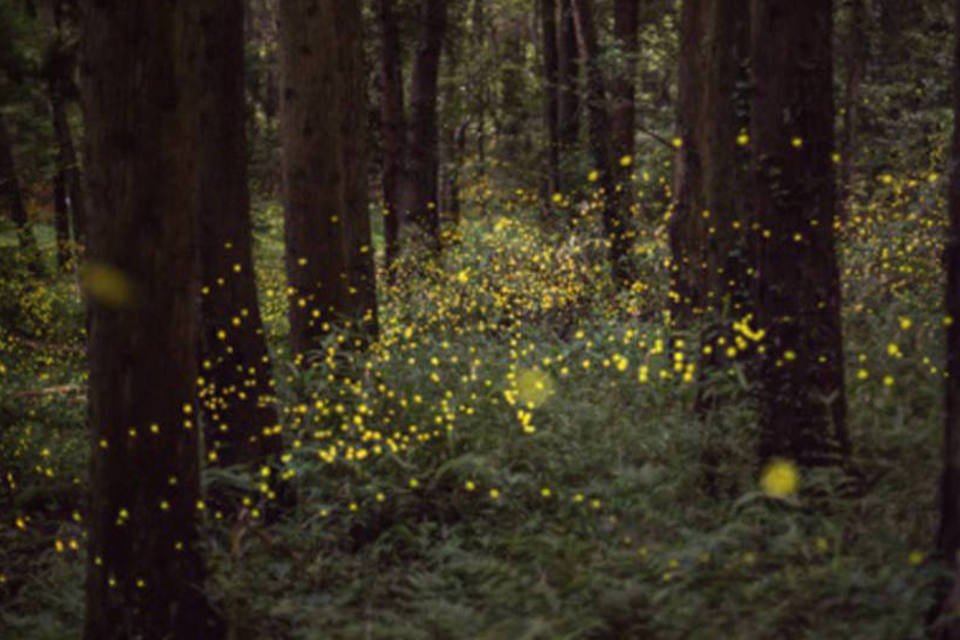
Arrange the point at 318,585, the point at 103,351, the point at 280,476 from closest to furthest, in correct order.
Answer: the point at 103,351 → the point at 318,585 → the point at 280,476

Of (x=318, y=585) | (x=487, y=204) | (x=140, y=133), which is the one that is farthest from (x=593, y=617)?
(x=487, y=204)

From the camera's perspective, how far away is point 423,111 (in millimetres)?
18344

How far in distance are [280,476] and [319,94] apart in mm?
4316

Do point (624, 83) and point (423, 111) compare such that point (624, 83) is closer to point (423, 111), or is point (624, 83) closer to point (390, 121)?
point (423, 111)

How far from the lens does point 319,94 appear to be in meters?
9.60

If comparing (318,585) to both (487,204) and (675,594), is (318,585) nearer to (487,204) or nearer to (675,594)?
(675,594)

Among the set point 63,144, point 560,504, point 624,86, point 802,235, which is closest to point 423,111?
point 624,86

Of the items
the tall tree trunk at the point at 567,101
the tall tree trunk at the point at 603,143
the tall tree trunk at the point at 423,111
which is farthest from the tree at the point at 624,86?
the tall tree trunk at the point at 423,111

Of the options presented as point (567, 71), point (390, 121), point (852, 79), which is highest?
point (567, 71)

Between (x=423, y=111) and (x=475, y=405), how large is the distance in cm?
1173

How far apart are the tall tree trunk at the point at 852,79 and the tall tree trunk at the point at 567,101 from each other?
204 inches

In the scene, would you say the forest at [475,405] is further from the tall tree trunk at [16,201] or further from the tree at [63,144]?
the tall tree trunk at [16,201]

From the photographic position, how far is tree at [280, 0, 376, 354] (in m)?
9.40

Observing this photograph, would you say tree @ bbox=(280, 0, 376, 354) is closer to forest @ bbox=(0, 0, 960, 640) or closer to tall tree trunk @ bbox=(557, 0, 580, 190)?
forest @ bbox=(0, 0, 960, 640)
